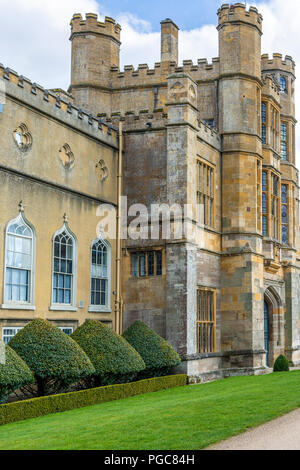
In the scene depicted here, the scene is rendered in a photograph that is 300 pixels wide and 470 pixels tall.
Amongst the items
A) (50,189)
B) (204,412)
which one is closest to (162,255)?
(50,189)

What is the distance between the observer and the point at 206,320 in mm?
26047

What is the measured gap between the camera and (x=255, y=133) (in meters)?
28.4

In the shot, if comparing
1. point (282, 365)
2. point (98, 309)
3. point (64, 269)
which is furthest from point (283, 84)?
point (64, 269)

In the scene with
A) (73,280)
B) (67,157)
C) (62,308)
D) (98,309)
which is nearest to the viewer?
(62,308)

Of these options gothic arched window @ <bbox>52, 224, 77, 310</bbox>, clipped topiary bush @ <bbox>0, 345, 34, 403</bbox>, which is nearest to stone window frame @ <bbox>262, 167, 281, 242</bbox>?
gothic arched window @ <bbox>52, 224, 77, 310</bbox>

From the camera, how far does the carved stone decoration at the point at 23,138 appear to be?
19.7 metres

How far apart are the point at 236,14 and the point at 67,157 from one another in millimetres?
11155

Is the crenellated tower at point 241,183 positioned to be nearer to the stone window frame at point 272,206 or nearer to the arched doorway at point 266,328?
the stone window frame at point 272,206

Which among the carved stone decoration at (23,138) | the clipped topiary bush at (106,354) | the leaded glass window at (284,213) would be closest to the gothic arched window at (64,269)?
the clipped topiary bush at (106,354)

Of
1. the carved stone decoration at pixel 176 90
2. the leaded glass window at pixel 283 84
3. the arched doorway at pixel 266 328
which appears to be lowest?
the arched doorway at pixel 266 328

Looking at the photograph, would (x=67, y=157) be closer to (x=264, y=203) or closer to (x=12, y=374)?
(x=12, y=374)

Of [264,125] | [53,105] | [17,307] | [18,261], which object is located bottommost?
[17,307]

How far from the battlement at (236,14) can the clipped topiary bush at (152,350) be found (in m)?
13.8
